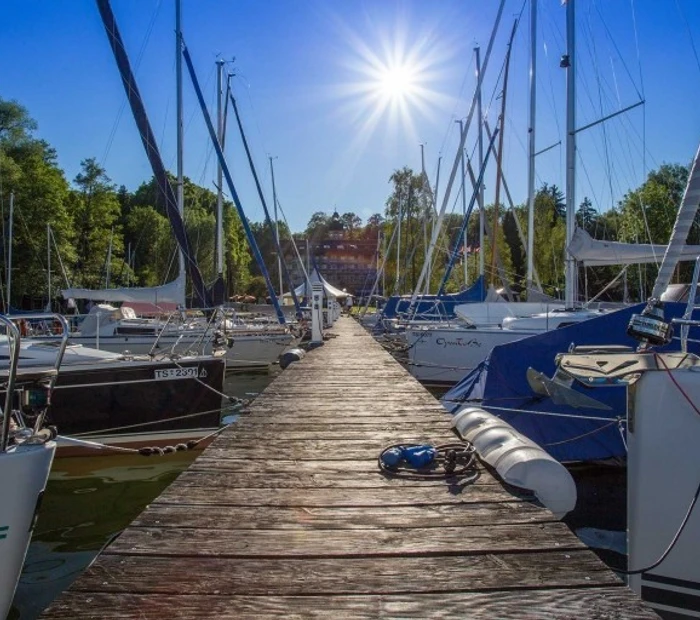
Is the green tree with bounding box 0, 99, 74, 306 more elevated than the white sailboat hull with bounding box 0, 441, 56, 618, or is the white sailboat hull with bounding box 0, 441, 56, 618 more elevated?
the green tree with bounding box 0, 99, 74, 306

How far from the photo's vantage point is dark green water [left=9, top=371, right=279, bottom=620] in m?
5.64

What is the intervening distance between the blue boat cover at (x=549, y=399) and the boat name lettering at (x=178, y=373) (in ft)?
13.7

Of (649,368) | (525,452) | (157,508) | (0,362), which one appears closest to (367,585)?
(157,508)

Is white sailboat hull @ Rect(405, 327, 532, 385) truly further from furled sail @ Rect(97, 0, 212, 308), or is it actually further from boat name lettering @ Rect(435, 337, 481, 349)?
furled sail @ Rect(97, 0, 212, 308)

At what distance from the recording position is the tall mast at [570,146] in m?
13.7

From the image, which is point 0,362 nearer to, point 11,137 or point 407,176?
point 11,137

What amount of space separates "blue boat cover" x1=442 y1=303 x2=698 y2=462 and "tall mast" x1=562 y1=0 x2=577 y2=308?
6299 mm

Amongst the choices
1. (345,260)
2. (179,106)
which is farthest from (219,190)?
(345,260)

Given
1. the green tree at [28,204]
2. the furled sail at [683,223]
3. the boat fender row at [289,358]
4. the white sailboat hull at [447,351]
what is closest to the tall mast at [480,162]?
the white sailboat hull at [447,351]

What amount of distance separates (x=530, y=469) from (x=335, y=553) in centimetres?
145

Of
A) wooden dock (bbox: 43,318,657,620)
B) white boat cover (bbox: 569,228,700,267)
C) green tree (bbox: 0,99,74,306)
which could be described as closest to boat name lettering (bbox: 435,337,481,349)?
white boat cover (bbox: 569,228,700,267)

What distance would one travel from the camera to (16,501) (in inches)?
152

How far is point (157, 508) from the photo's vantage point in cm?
349

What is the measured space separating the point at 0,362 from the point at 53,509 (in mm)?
2010
